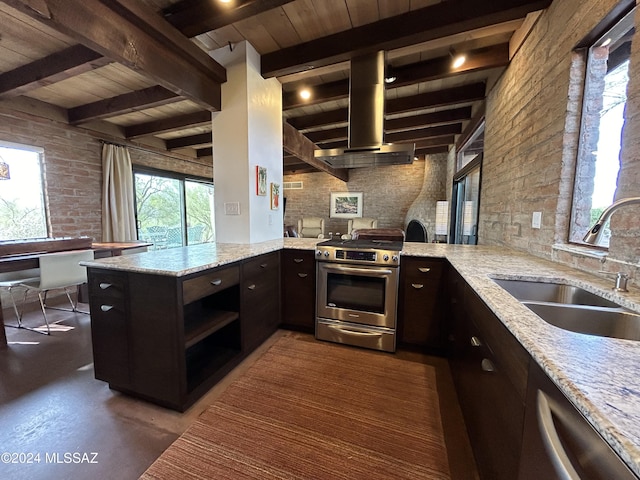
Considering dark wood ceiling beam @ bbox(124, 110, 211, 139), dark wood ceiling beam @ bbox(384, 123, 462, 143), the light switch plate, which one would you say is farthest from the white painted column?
dark wood ceiling beam @ bbox(384, 123, 462, 143)

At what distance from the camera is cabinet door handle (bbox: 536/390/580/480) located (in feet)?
1.71

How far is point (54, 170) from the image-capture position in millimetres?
3490

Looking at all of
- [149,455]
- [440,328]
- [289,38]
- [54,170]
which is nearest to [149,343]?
Answer: [149,455]

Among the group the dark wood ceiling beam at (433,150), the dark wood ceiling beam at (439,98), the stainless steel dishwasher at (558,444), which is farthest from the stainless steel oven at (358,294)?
the dark wood ceiling beam at (433,150)

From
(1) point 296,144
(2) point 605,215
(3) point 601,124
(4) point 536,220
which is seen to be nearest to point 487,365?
(2) point 605,215

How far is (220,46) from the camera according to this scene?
8.13 ft

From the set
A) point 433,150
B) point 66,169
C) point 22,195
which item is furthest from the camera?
point 433,150

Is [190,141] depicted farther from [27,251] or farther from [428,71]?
[428,71]

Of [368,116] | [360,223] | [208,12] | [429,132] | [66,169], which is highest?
[429,132]

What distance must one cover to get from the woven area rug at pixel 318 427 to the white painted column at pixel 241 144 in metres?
1.34

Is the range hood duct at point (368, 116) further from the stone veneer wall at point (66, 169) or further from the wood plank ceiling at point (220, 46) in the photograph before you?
the stone veneer wall at point (66, 169)

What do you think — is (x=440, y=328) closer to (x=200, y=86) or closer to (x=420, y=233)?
(x=200, y=86)

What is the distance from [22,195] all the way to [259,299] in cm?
350

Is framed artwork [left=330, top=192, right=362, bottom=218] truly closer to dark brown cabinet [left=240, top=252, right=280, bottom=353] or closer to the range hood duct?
the range hood duct
